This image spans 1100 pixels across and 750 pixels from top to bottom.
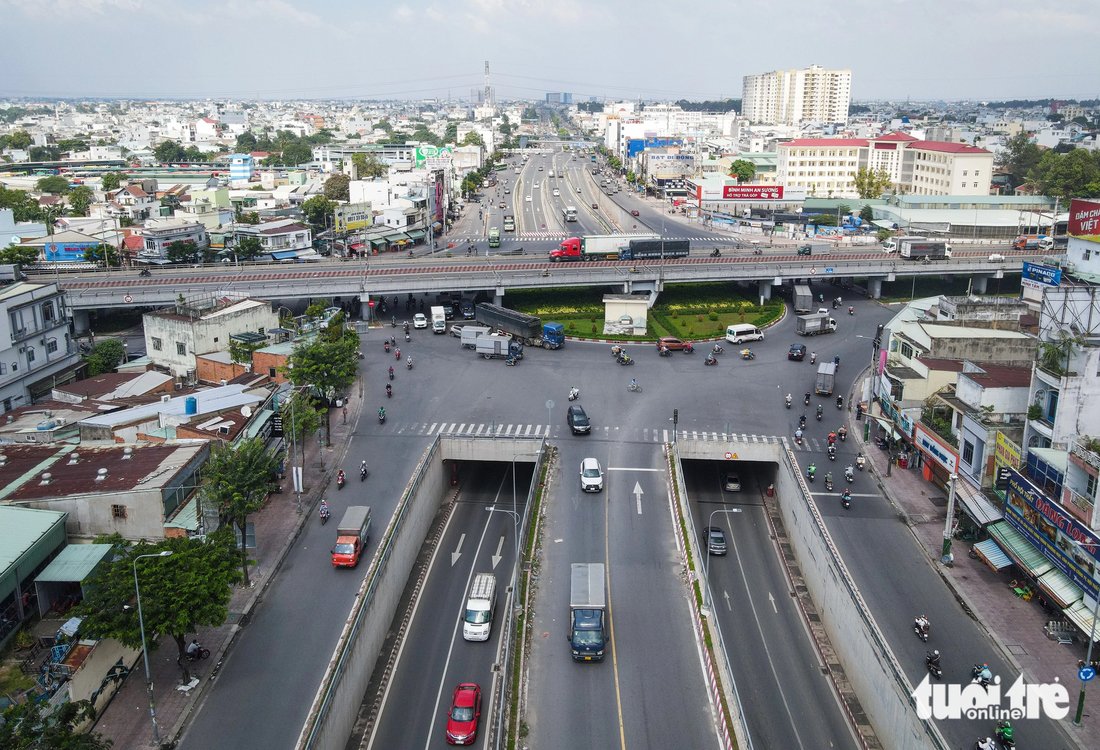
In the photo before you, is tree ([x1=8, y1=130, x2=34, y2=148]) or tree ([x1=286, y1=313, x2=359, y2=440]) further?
tree ([x1=8, y1=130, x2=34, y2=148])

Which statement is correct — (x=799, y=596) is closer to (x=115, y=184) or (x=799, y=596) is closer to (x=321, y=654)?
(x=321, y=654)

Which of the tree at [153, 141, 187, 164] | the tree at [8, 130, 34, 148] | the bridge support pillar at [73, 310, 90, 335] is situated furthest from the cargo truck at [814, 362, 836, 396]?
the tree at [8, 130, 34, 148]

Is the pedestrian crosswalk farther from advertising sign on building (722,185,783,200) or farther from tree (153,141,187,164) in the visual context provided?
tree (153,141,187,164)

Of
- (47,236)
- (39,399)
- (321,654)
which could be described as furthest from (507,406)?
(47,236)

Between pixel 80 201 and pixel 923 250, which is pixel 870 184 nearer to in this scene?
pixel 923 250

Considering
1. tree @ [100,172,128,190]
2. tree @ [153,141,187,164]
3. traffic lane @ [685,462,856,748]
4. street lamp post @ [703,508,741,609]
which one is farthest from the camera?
tree @ [153,141,187,164]

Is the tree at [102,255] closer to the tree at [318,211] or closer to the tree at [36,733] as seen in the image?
the tree at [318,211]
